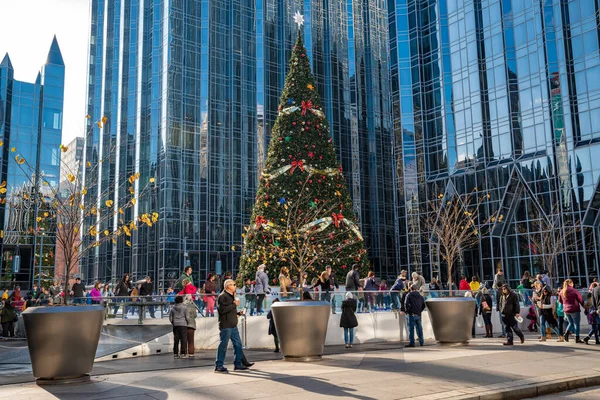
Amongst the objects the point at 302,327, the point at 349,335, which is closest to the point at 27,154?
the point at 349,335

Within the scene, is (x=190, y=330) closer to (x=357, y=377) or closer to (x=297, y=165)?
(x=357, y=377)

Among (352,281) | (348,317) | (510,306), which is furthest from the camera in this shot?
(352,281)

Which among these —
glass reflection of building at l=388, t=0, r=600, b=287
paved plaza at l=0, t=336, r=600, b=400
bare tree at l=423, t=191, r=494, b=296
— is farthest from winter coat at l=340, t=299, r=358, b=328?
glass reflection of building at l=388, t=0, r=600, b=287

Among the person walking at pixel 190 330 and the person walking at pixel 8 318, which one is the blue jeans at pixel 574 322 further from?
the person walking at pixel 8 318

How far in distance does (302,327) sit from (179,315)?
160 inches

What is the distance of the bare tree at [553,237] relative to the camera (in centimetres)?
3912

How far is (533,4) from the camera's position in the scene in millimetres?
43594

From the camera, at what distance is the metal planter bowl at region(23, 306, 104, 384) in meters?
10.5

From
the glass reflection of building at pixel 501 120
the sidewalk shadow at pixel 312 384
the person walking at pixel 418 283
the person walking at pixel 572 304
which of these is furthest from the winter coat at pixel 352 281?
the glass reflection of building at pixel 501 120

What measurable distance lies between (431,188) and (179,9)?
30.9 meters

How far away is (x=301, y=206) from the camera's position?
26672 mm

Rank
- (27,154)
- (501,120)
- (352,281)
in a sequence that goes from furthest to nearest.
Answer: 1. (27,154)
2. (501,120)
3. (352,281)

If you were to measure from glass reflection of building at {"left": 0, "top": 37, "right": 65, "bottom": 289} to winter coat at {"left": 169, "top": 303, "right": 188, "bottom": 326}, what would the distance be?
129 ft

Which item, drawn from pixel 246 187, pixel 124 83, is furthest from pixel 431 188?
pixel 124 83
